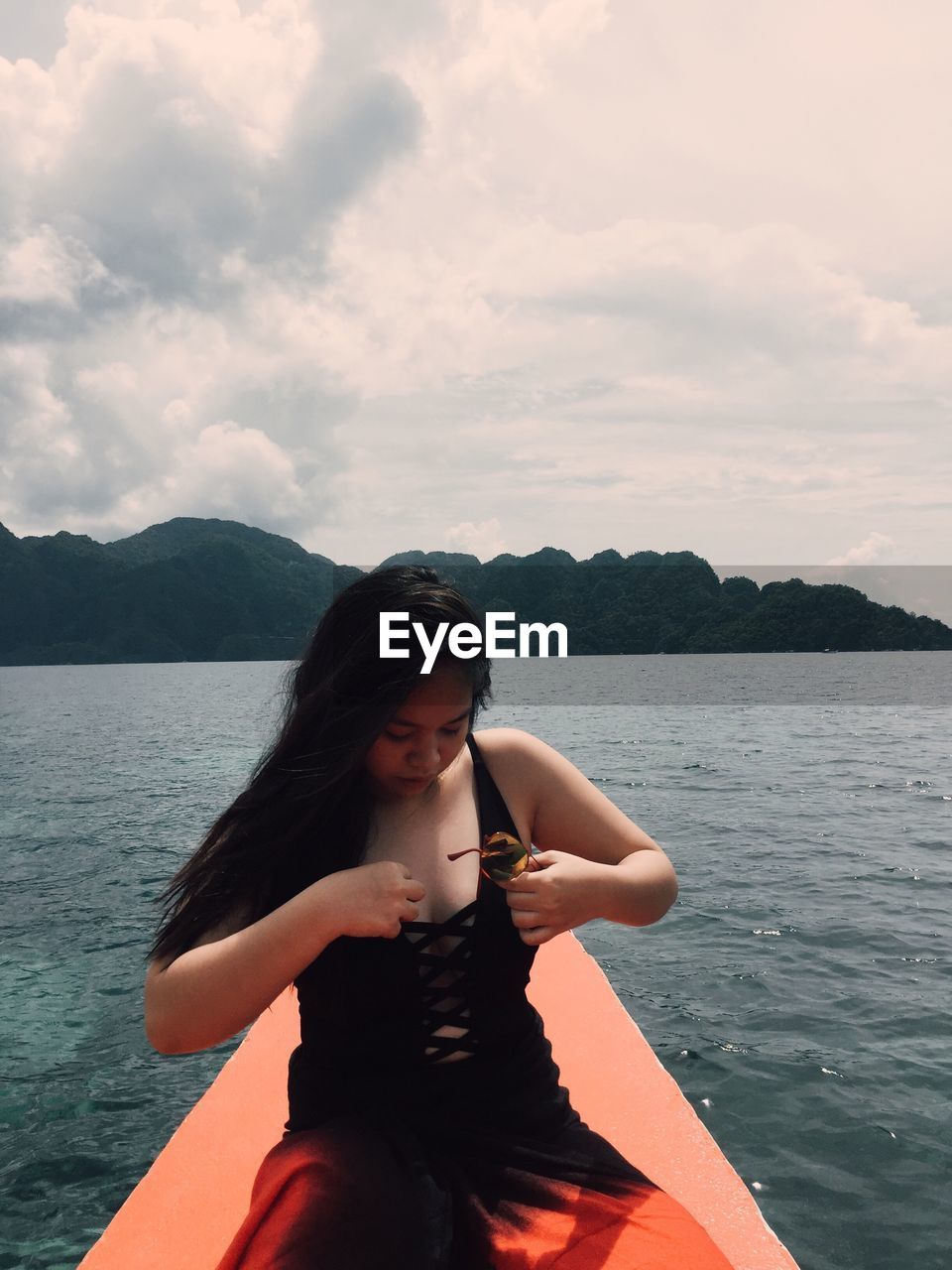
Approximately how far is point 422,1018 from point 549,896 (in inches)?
20.0

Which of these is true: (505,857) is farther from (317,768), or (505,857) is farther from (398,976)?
(317,768)

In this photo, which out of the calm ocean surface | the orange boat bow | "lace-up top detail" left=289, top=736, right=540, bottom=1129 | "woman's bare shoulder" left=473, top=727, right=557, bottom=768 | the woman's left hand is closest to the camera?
the woman's left hand

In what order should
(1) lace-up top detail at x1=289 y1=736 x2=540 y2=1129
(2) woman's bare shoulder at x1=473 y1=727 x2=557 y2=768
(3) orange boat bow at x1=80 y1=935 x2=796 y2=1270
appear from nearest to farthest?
(1) lace-up top detail at x1=289 y1=736 x2=540 y2=1129, (2) woman's bare shoulder at x1=473 y1=727 x2=557 y2=768, (3) orange boat bow at x1=80 y1=935 x2=796 y2=1270

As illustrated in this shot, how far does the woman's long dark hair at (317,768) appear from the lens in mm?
2424

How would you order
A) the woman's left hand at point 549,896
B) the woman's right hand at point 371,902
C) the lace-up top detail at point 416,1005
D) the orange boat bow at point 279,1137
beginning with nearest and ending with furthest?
the woman's right hand at point 371,902 < the woman's left hand at point 549,896 < the lace-up top detail at point 416,1005 < the orange boat bow at point 279,1137

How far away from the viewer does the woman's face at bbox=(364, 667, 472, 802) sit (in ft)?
7.98

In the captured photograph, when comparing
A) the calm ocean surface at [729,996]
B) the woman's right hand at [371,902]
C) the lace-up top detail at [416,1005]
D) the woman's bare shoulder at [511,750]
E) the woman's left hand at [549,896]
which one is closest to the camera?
the woman's right hand at [371,902]

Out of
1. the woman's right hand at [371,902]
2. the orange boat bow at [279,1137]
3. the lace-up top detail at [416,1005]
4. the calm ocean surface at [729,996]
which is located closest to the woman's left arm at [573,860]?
the lace-up top detail at [416,1005]

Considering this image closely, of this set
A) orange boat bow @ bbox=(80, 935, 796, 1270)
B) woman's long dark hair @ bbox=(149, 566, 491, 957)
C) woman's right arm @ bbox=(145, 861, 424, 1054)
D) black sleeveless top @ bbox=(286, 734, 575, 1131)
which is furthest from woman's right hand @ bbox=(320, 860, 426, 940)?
orange boat bow @ bbox=(80, 935, 796, 1270)

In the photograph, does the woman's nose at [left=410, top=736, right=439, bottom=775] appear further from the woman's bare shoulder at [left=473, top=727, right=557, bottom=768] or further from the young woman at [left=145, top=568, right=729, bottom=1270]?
the woman's bare shoulder at [left=473, top=727, right=557, bottom=768]

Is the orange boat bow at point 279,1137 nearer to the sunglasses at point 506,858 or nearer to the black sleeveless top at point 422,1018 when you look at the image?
the black sleeveless top at point 422,1018

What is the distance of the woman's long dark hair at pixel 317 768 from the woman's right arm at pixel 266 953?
14 cm

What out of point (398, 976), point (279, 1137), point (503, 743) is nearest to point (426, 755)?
point (503, 743)

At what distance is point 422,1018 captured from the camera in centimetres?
244
